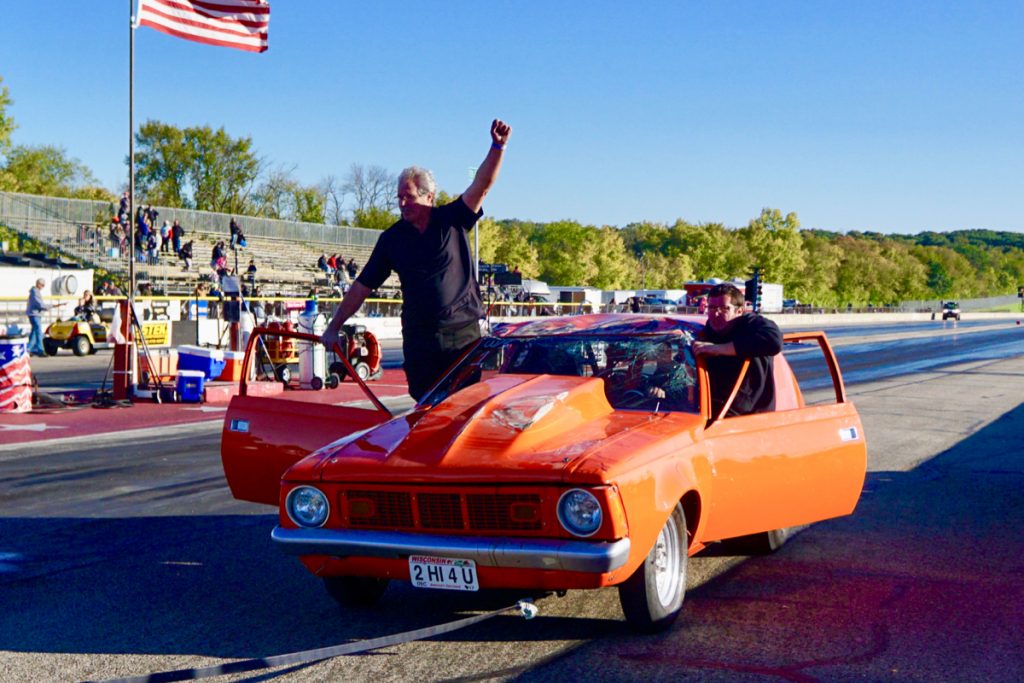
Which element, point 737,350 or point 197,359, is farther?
point 197,359

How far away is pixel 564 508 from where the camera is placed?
450 cm

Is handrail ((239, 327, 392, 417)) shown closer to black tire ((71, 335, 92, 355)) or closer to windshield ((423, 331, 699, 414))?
windshield ((423, 331, 699, 414))

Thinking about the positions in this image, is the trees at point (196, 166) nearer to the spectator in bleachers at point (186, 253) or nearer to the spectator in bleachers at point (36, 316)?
the spectator in bleachers at point (186, 253)

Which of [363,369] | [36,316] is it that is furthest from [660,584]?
[36,316]

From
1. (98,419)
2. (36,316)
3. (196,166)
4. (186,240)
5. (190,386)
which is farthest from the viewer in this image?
(196,166)

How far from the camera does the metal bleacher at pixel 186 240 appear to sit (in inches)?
1880

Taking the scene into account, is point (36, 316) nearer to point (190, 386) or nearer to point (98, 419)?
point (190, 386)

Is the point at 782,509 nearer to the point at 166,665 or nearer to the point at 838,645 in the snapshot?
the point at 838,645

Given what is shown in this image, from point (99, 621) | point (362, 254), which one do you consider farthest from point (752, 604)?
point (362, 254)

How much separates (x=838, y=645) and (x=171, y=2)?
15.4m

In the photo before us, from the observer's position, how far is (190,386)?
16750 millimetres

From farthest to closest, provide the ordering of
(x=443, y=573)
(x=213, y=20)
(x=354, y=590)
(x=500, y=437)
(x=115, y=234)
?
(x=115, y=234)
(x=213, y=20)
(x=354, y=590)
(x=500, y=437)
(x=443, y=573)

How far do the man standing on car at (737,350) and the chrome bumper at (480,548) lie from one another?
1659mm

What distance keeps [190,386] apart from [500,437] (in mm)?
12805
